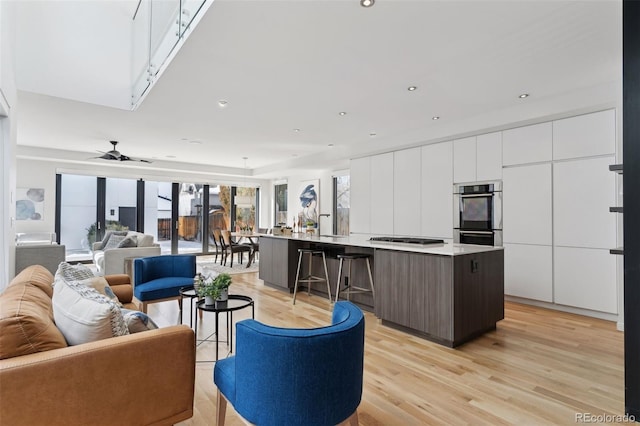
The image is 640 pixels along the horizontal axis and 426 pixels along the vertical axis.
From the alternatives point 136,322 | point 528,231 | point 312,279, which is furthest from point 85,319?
point 528,231

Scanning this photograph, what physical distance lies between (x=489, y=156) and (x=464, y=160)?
364 mm

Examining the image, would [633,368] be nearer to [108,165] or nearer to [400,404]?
[400,404]

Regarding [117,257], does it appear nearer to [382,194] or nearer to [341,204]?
[382,194]

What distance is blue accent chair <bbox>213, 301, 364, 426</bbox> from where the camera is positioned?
1310 mm

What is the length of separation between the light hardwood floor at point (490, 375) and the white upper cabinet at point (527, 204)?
110cm

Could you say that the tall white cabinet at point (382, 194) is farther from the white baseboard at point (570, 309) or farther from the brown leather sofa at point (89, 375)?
the brown leather sofa at point (89, 375)

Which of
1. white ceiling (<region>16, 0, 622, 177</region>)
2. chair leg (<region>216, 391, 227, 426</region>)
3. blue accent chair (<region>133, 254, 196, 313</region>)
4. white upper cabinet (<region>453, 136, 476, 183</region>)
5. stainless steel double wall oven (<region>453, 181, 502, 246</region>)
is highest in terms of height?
white ceiling (<region>16, 0, 622, 177</region>)

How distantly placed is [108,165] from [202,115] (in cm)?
496

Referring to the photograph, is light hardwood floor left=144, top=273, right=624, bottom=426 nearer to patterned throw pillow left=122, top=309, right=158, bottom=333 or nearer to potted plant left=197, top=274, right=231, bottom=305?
potted plant left=197, top=274, right=231, bottom=305

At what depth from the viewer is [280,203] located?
10977 mm

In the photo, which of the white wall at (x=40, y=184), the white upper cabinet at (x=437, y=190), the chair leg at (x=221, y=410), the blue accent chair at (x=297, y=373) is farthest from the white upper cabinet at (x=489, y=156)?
the white wall at (x=40, y=184)

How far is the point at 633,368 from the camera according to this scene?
6.38ft

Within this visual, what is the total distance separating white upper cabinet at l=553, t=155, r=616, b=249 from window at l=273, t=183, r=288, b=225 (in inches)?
301

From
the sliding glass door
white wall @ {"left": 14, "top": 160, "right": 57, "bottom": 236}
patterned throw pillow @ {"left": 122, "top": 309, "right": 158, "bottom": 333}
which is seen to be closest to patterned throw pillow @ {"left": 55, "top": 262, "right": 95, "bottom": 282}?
patterned throw pillow @ {"left": 122, "top": 309, "right": 158, "bottom": 333}
